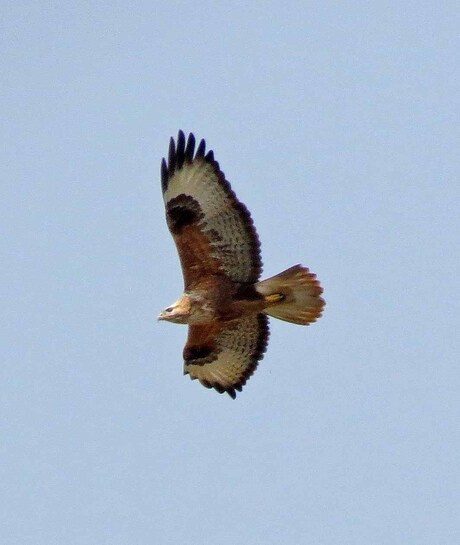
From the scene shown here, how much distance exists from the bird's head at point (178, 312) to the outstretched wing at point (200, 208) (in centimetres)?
36

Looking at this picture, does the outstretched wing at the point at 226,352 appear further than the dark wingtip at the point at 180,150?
Yes

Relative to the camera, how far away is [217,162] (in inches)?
554

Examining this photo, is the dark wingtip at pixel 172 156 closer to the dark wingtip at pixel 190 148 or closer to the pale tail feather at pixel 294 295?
the dark wingtip at pixel 190 148

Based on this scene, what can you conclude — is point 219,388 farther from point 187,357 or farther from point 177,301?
point 177,301

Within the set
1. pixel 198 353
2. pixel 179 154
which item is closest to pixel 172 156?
pixel 179 154

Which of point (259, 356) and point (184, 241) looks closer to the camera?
point (184, 241)

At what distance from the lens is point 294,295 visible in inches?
564

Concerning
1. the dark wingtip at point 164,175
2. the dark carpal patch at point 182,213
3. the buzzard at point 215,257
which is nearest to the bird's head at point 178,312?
the buzzard at point 215,257

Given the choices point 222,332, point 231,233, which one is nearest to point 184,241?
point 231,233

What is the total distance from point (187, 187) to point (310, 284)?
1.50 meters

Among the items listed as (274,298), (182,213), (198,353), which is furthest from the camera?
(198,353)

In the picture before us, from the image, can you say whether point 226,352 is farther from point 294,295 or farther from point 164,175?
point 164,175

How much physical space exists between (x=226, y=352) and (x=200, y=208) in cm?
189

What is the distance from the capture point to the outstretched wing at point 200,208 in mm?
14008
